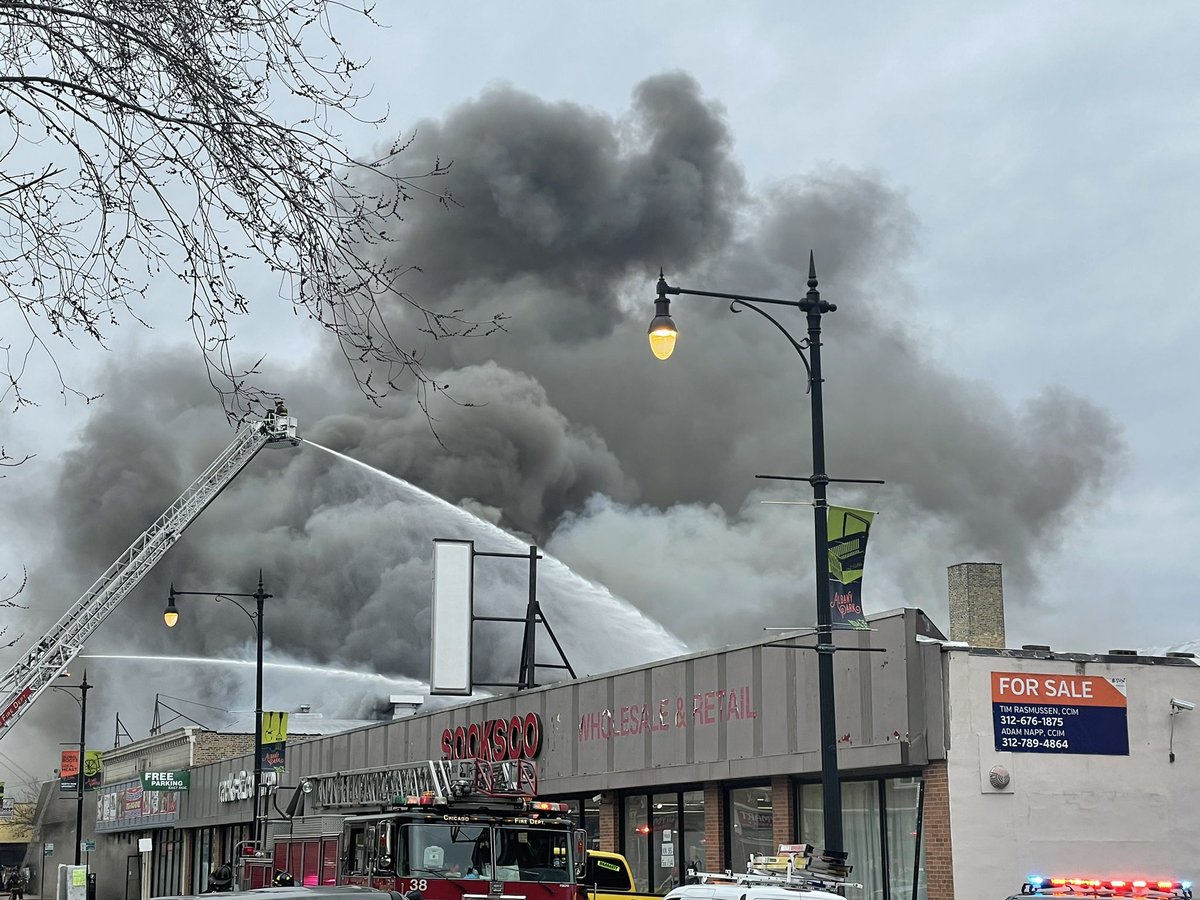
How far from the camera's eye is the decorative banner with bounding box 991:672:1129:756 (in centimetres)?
2070

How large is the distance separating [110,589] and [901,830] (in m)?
56.8

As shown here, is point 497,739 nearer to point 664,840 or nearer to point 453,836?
point 664,840

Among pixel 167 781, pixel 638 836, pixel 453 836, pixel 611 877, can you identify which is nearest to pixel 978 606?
pixel 611 877

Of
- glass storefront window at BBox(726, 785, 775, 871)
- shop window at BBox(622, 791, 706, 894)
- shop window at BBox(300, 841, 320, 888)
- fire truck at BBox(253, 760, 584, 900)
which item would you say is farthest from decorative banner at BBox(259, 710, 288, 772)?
fire truck at BBox(253, 760, 584, 900)

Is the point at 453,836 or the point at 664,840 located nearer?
the point at 453,836

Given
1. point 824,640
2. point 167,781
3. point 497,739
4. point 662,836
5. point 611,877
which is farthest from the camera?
point 167,781

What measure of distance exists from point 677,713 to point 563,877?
9.65 m

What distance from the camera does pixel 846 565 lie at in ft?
56.6

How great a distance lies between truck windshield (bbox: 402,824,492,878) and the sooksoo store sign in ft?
49.3

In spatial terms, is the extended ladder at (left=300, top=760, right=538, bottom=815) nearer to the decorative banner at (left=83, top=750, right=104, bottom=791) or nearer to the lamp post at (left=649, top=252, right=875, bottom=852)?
the lamp post at (left=649, top=252, right=875, bottom=852)

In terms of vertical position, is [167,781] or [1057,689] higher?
[1057,689]

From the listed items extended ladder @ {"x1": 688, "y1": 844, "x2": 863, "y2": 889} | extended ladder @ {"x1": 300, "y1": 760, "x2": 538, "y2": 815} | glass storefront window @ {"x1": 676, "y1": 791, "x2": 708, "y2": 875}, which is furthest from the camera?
glass storefront window @ {"x1": 676, "y1": 791, "x2": 708, "y2": 875}

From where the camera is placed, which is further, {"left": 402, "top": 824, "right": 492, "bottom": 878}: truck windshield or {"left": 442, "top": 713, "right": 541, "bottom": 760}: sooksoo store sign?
{"left": 442, "top": 713, "right": 541, "bottom": 760}: sooksoo store sign

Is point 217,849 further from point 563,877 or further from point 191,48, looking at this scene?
point 191,48
